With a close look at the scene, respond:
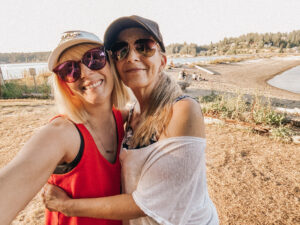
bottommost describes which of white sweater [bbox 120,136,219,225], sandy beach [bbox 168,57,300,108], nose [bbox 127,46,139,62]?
sandy beach [bbox 168,57,300,108]

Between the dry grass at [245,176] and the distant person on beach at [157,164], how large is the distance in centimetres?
204

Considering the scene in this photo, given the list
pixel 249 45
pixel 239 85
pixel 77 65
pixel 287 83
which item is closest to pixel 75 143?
pixel 77 65

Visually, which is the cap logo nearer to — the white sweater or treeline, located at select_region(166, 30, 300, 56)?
the white sweater

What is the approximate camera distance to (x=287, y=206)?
298cm

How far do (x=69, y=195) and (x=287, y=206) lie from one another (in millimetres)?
3371

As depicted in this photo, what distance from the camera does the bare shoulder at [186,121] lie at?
1085 mm

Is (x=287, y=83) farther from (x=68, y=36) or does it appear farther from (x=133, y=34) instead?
(x=68, y=36)

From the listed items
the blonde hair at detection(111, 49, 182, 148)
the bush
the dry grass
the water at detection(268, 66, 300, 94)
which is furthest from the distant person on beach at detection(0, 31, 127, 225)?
the water at detection(268, 66, 300, 94)

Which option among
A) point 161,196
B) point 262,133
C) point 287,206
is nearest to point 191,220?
point 161,196

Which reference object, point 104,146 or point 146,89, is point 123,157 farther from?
point 146,89

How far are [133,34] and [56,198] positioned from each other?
52.0 inches

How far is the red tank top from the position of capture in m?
1.24

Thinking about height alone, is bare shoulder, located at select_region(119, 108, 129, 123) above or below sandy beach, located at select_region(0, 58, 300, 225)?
above

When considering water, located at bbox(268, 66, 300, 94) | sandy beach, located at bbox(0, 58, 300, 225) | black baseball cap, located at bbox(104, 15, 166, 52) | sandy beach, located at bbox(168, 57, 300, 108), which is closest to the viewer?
black baseball cap, located at bbox(104, 15, 166, 52)
